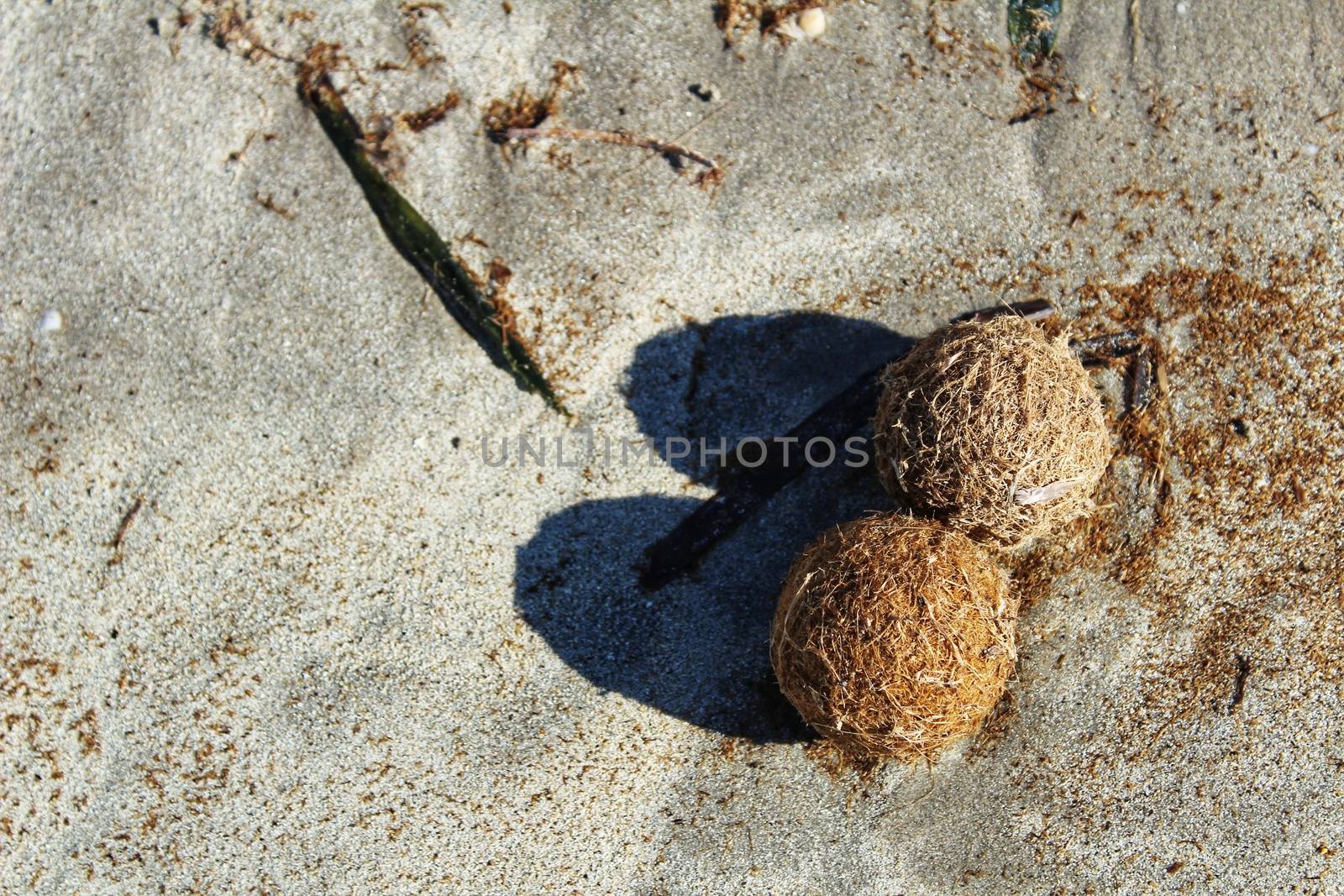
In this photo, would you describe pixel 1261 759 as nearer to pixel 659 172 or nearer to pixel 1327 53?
pixel 1327 53

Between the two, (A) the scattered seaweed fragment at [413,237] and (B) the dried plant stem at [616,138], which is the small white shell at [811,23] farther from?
(A) the scattered seaweed fragment at [413,237]

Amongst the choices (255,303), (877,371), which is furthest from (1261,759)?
(255,303)

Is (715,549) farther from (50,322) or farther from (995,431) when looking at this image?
(50,322)

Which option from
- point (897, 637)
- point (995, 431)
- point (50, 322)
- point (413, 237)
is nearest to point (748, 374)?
point (995, 431)

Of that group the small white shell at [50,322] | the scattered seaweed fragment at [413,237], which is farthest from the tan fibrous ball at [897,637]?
the small white shell at [50,322]

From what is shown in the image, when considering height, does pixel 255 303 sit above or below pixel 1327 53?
below
